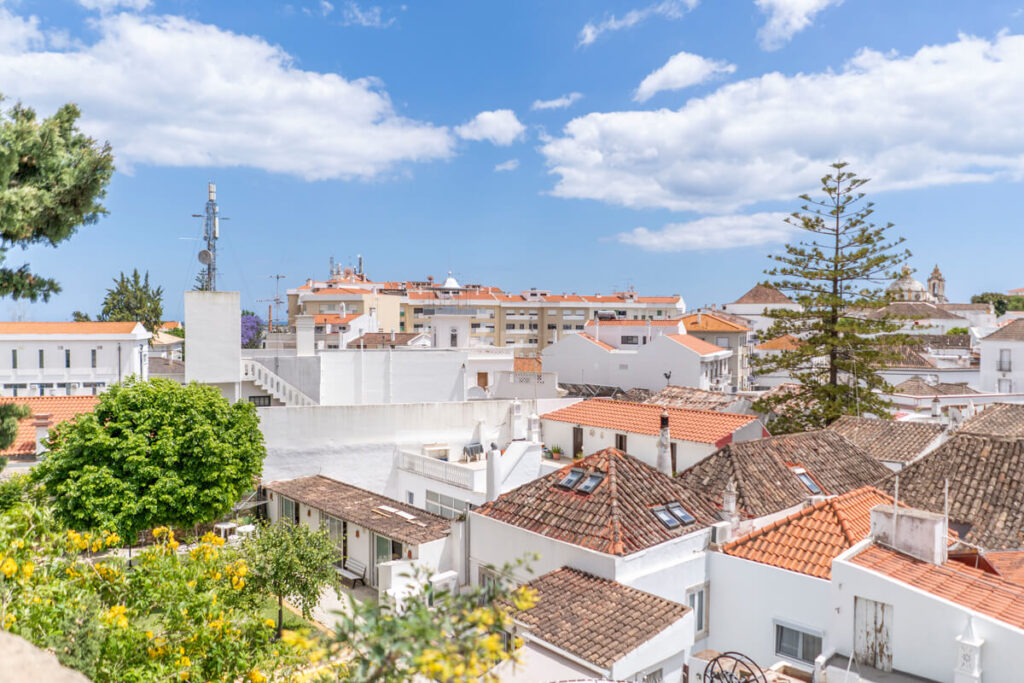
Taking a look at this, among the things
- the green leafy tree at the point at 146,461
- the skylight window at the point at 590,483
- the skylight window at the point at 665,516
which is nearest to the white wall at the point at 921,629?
the skylight window at the point at 665,516

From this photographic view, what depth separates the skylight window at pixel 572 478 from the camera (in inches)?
598

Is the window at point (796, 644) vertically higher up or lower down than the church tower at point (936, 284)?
lower down

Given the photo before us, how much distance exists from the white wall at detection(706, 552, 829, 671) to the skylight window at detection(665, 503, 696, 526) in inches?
34.4

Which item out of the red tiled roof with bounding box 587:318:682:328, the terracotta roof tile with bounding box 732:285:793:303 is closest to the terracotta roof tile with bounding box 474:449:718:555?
the red tiled roof with bounding box 587:318:682:328

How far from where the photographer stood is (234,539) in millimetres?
19766

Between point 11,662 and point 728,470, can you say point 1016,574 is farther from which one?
point 11,662

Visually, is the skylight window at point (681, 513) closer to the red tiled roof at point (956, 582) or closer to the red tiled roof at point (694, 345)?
the red tiled roof at point (956, 582)

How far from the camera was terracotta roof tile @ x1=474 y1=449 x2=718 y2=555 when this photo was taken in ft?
43.1

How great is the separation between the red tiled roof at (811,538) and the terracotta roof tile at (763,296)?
71232mm

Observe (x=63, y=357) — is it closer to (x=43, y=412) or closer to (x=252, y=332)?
(x=43, y=412)

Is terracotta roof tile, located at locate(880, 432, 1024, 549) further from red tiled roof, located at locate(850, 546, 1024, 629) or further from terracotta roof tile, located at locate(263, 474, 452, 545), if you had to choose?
terracotta roof tile, located at locate(263, 474, 452, 545)

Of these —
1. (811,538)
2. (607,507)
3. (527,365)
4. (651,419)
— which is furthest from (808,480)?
(527,365)

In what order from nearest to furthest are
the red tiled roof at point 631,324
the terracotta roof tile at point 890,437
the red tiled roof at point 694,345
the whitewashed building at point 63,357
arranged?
the terracotta roof tile at point 890,437 → the whitewashed building at point 63,357 → the red tiled roof at point 694,345 → the red tiled roof at point 631,324

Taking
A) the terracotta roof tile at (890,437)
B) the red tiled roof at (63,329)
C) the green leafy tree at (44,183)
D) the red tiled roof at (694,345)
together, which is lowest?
the terracotta roof tile at (890,437)
